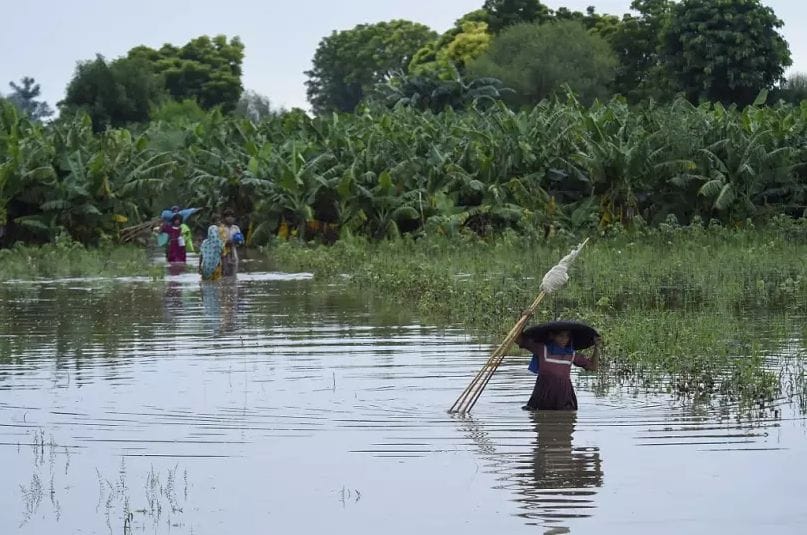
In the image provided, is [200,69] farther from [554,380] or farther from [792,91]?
[554,380]

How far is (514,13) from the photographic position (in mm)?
78062

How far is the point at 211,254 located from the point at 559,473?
1457cm

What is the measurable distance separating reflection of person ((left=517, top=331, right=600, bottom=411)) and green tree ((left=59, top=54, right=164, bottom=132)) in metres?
52.4

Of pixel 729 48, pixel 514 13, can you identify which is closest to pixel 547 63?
pixel 514 13

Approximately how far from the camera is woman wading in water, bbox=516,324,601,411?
10.8 meters

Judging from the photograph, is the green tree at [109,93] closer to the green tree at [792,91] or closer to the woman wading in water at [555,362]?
the green tree at [792,91]

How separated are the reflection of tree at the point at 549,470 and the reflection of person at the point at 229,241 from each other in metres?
12.7

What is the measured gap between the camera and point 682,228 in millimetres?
27547

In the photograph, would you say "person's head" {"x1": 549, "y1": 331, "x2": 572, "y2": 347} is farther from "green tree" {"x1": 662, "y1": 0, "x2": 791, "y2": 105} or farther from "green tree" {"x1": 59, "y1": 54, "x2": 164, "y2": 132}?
"green tree" {"x1": 59, "y1": 54, "x2": 164, "y2": 132}

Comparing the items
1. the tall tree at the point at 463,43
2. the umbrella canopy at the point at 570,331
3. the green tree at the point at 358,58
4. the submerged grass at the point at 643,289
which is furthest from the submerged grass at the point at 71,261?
the green tree at the point at 358,58

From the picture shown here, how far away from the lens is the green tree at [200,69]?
85.8 m

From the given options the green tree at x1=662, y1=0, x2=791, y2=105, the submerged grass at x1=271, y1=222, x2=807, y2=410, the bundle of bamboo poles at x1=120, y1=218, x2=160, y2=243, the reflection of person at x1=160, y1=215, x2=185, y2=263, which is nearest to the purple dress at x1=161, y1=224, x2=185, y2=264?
the reflection of person at x1=160, y1=215, x2=185, y2=263

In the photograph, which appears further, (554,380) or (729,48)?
(729,48)

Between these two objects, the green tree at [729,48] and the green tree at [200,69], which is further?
the green tree at [200,69]
